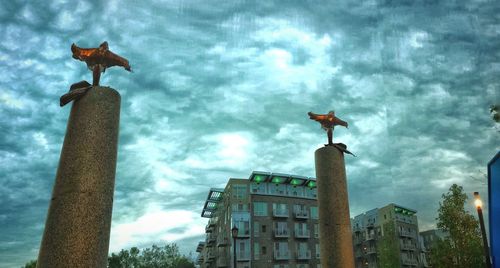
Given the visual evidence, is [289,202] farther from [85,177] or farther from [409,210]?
[85,177]

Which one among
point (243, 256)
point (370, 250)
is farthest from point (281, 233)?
point (370, 250)

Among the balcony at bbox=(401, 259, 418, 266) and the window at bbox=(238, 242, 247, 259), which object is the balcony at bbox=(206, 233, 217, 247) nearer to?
the window at bbox=(238, 242, 247, 259)

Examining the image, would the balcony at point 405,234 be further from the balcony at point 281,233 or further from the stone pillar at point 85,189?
the stone pillar at point 85,189

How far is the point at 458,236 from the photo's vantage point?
27.9m

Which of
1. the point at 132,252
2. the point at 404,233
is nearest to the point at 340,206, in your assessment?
the point at 404,233

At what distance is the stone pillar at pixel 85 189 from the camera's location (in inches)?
230

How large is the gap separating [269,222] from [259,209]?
267 cm

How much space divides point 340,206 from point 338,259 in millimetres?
1368

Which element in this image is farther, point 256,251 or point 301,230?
point 301,230

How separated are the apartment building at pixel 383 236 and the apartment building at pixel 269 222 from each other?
861 inches

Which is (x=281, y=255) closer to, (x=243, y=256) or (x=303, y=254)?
(x=303, y=254)

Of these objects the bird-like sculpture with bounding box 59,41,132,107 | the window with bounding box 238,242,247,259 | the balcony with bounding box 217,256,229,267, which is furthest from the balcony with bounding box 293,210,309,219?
the bird-like sculpture with bounding box 59,41,132,107

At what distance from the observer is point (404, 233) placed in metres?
81.0

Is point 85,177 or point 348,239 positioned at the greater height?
point 85,177
